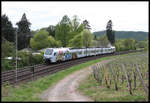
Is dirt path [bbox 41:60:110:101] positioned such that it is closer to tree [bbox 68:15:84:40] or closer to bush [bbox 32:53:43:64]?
bush [bbox 32:53:43:64]

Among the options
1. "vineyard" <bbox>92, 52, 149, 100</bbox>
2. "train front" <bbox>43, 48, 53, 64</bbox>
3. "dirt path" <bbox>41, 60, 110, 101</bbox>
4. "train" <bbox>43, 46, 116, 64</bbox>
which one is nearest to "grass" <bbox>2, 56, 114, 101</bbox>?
"dirt path" <bbox>41, 60, 110, 101</bbox>

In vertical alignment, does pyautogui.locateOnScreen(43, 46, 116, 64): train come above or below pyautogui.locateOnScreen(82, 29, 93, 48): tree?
below

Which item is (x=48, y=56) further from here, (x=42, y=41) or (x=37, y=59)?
(x=42, y=41)

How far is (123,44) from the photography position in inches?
3866

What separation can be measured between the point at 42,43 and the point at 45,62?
124 feet

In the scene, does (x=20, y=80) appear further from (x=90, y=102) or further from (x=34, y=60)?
(x=34, y=60)

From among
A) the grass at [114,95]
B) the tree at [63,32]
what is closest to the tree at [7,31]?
the tree at [63,32]

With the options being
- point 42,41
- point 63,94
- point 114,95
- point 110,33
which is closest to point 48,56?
point 63,94

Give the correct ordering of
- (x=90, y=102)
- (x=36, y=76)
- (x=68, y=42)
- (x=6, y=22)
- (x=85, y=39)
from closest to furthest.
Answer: (x=90, y=102)
(x=36, y=76)
(x=6, y=22)
(x=85, y=39)
(x=68, y=42)

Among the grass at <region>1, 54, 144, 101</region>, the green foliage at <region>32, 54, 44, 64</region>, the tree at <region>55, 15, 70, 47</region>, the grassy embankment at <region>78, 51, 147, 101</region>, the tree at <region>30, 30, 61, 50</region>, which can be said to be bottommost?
the grass at <region>1, 54, 144, 101</region>

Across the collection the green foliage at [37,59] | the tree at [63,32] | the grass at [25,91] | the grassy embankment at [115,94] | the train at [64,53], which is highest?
the tree at [63,32]

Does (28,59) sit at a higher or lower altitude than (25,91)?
higher

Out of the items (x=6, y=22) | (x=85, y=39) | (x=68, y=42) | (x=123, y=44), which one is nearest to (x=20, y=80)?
(x=6, y=22)

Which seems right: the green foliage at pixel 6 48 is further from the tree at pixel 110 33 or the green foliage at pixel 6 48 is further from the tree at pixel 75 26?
the tree at pixel 110 33
